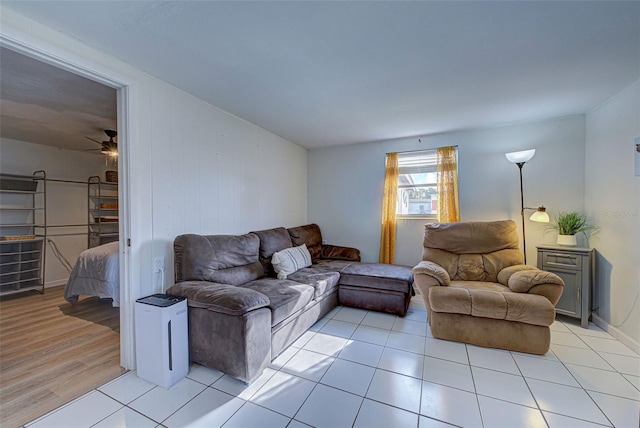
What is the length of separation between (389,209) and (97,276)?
388 cm

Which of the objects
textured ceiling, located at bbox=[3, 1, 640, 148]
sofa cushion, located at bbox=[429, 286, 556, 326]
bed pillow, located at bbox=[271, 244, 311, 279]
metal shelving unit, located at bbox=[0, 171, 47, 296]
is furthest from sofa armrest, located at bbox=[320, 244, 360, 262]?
metal shelving unit, located at bbox=[0, 171, 47, 296]

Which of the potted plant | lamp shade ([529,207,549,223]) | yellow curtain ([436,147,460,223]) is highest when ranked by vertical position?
yellow curtain ([436,147,460,223])

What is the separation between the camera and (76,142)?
397cm

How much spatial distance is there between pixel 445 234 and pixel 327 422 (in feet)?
8.08

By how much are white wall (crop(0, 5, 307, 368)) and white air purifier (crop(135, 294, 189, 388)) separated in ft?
0.70

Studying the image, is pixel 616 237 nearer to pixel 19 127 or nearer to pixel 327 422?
pixel 327 422

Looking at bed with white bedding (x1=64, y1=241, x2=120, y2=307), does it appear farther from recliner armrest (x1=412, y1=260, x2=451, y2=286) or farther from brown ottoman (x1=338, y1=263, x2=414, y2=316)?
recliner armrest (x1=412, y1=260, x2=451, y2=286)

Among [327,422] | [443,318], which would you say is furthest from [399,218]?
[327,422]

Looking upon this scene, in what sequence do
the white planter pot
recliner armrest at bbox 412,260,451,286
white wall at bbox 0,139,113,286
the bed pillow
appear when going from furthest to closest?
white wall at bbox 0,139,113,286
the bed pillow
the white planter pot
recliner armrest at bbox 412,260,451,286

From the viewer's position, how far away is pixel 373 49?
69.1 inches

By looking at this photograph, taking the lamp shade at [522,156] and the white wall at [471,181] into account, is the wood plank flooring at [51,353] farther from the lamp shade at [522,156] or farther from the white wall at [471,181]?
the lamp shade at [522,156]

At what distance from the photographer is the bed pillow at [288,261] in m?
2.88

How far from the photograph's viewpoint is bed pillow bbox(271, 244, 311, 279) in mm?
2879

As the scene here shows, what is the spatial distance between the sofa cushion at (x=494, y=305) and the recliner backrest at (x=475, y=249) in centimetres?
64
